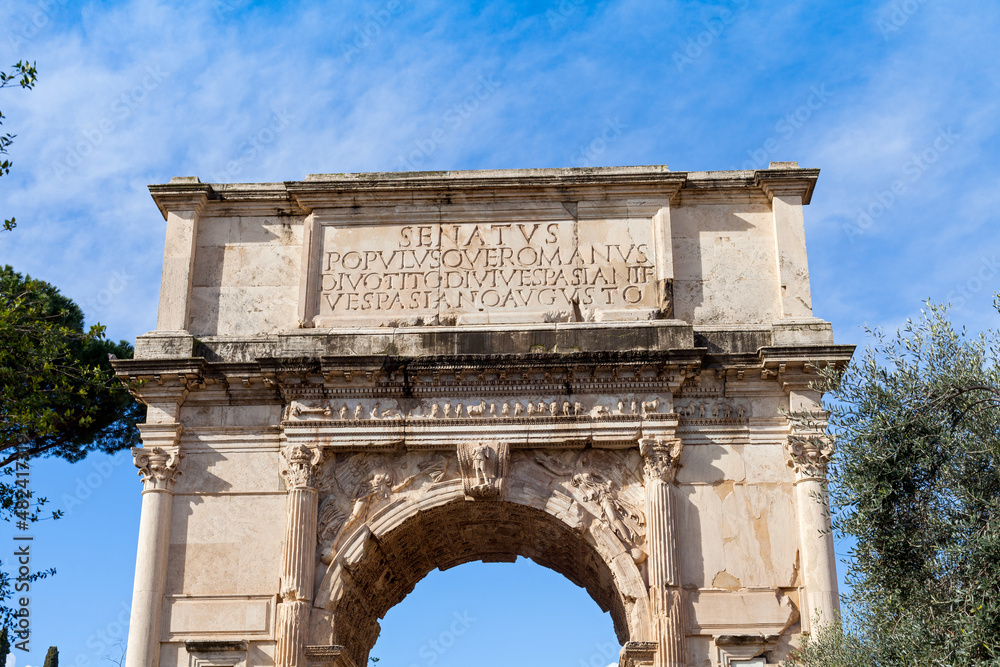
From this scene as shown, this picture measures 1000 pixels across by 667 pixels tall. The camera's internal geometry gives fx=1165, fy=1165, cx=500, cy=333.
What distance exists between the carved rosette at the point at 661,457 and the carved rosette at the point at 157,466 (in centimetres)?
562

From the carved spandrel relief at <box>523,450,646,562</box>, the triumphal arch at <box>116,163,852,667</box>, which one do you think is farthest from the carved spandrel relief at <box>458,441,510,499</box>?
the carved spandrel relief at <box>523,450,646,562</box>

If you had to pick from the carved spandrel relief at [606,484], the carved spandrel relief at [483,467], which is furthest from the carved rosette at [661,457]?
the carved spandrel relief at [483,467]

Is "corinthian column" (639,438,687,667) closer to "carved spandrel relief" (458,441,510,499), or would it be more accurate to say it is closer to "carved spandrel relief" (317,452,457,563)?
"carved spandrel relief" (458,441,510,499)

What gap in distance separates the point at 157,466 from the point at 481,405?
3.96 meters

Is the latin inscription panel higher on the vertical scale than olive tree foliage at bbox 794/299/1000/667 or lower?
higher

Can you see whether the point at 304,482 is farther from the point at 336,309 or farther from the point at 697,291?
the point at 697,291

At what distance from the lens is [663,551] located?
1331 centimetres

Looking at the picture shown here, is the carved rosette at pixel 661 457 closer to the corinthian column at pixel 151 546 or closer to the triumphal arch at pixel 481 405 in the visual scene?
the triumphal arch at pixel 481 405

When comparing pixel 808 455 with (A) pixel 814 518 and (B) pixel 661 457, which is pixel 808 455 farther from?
(B) pixel 661 457

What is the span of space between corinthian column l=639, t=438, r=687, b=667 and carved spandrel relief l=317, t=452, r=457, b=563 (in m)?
2.38

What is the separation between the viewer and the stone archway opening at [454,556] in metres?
13.8

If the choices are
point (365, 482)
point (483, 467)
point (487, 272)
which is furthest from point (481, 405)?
point (487, 272)

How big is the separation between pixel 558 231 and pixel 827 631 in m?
5.94

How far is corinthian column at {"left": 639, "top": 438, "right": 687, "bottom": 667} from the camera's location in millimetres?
12898
